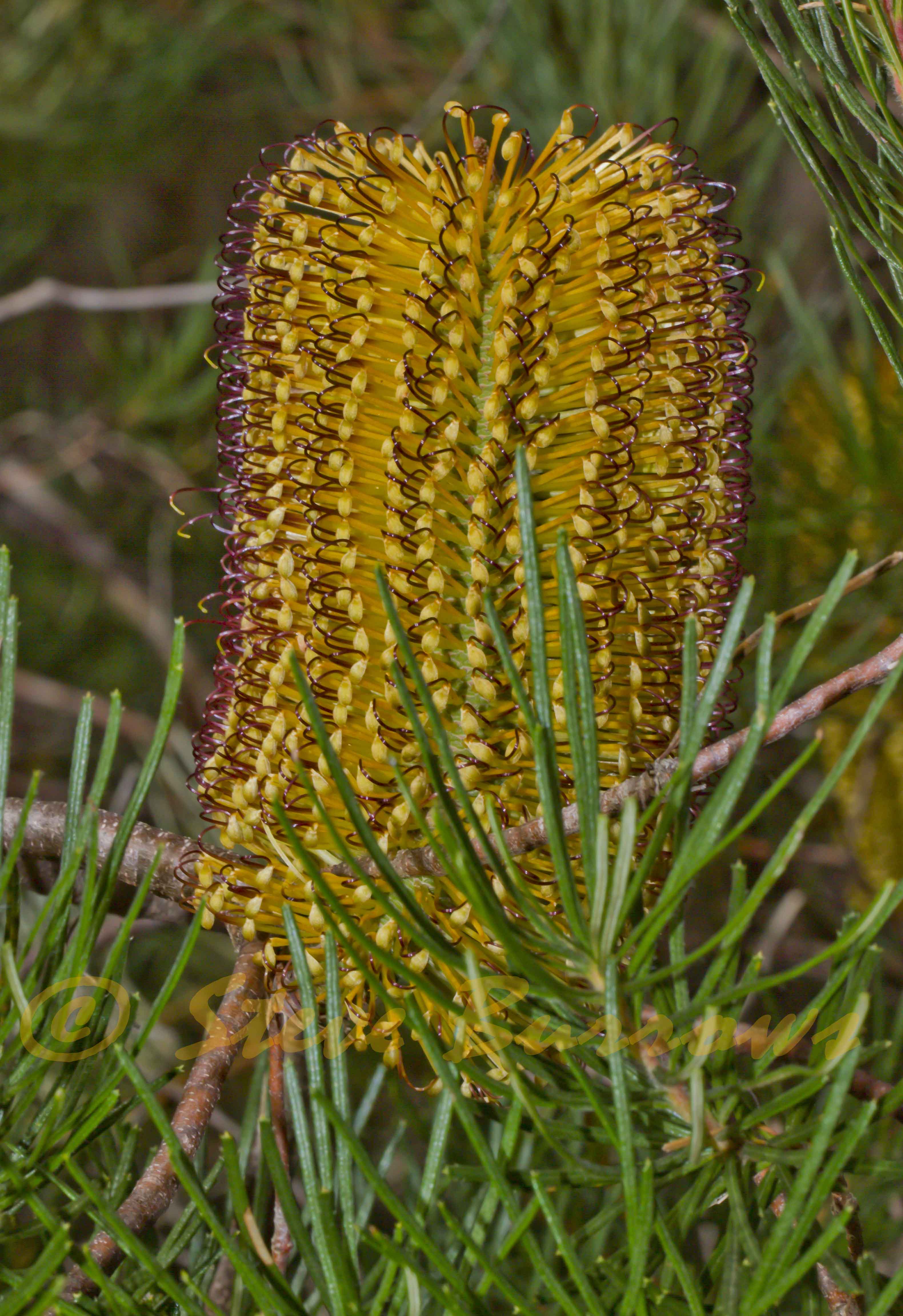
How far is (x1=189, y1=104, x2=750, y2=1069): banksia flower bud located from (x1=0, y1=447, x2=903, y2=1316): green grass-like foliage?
5 centimetres

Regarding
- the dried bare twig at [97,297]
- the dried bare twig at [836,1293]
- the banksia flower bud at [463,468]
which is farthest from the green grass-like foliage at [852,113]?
the dried bare twig at [97,297]

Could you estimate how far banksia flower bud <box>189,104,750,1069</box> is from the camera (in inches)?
14.8

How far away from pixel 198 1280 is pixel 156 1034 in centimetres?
50

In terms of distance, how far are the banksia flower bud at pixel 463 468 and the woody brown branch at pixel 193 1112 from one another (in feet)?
0.06

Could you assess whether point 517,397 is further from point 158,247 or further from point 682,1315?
point 158,247

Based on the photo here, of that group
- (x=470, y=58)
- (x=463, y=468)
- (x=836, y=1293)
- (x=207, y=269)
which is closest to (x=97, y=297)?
(x=207, y=269)

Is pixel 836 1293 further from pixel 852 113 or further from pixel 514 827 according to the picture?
pixel 852 113

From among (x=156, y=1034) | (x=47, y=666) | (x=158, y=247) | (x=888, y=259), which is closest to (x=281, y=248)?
(x=888, y=259)

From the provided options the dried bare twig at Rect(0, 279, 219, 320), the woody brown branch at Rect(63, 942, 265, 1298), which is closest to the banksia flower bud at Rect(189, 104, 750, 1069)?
the woody brown branch at Rect(63, 942, 265, 1298)

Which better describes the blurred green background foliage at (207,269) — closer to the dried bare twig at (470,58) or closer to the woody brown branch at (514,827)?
the dried bare twig at (470,58)

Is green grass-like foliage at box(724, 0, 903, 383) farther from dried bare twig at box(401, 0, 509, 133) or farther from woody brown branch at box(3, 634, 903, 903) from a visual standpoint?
dried bare twig at box(401, 0, 509, 133)

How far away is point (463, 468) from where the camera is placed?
0.39 metres

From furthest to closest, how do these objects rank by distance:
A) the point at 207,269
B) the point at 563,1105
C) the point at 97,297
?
the point at 207,269, the point at 97,297, the point at 563,1105

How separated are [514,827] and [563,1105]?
99mm
